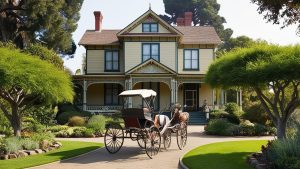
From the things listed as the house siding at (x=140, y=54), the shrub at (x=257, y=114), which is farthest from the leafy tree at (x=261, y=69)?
the house siding at (x=140, y=54)

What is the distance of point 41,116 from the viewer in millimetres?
30766

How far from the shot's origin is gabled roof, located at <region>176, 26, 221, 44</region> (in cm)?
3978

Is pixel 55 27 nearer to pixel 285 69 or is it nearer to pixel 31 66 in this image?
pixel 31 66

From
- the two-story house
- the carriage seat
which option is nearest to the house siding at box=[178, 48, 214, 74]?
the two-story house

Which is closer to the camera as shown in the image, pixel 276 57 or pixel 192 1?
pixel 276 57

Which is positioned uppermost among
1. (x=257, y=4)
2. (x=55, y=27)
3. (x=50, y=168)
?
(x=55, y=27)

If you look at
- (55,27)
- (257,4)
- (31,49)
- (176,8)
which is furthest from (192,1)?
(257,4)

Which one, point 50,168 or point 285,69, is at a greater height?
point 285,69

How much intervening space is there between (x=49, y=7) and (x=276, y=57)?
28777mm

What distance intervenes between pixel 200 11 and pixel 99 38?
4591 cm

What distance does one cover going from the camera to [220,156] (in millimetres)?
15516

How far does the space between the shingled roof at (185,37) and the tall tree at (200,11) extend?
38.0m

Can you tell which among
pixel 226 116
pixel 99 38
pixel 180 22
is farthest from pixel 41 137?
pixel 180 22

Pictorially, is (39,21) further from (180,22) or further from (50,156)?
(50,156)
